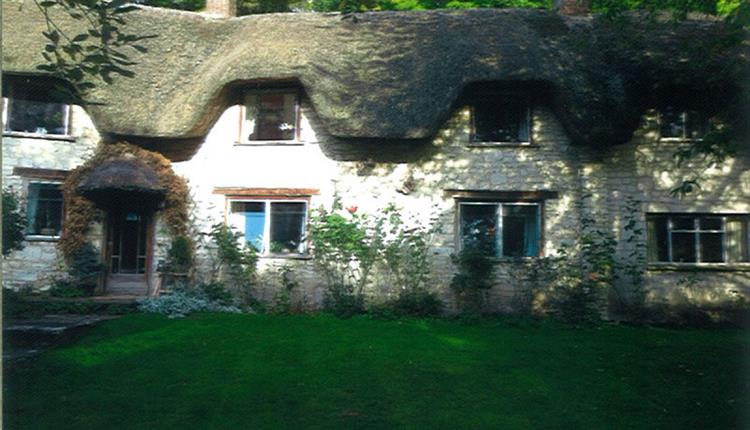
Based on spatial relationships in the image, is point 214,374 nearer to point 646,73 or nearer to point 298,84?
point 298,84

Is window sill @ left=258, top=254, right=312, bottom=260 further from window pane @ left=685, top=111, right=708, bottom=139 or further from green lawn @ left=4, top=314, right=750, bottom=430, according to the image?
window pane @ left=685, top=111, right=708, bottom=139

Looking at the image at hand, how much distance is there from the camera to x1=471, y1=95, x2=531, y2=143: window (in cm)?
1261

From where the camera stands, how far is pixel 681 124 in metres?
12.3

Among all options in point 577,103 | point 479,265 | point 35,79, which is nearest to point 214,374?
point 479,265

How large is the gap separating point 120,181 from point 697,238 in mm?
12413

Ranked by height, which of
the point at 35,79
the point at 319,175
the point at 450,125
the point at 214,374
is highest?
the point at 35,79

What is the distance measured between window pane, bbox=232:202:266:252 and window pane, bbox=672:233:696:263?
9.03m

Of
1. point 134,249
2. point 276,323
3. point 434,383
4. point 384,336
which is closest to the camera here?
point 434,383

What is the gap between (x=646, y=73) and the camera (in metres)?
11.8

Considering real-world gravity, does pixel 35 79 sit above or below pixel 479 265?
above

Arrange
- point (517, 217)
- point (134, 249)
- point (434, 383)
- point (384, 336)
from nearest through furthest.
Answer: point (434, 383), point (384, 336), point (517, 217), point (134, 249)

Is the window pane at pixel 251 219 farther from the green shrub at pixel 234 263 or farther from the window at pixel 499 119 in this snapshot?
the window at pixel 499 119

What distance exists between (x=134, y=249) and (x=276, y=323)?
5.20 meters

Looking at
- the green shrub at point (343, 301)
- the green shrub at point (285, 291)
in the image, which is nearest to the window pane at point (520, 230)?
the green shrub at point (343, 301)
